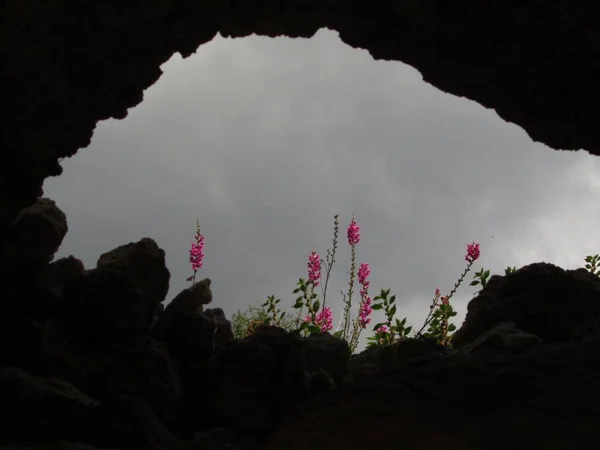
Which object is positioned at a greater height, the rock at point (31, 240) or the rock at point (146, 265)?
the rock at point (146, 265)

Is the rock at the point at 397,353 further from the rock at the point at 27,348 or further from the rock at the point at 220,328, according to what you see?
the rock at the point at 27,348

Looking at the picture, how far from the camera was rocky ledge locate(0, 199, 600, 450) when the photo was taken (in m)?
2.39

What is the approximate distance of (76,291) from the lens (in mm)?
3162

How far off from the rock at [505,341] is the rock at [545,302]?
0.76ft

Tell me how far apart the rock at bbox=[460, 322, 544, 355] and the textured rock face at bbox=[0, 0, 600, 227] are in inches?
48.3

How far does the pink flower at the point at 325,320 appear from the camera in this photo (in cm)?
640

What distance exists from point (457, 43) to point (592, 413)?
1.83 m

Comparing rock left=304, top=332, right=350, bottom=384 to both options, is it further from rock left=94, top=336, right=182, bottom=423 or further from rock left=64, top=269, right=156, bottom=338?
rock left=64, top=269, right=156, bottom=338

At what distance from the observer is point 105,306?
3094mm

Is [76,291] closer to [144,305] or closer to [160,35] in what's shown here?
[144,305]

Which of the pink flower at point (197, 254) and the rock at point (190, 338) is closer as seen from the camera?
the rock at point (190, 338)

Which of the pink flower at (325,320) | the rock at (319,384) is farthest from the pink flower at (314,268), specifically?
the rock at (319,384)

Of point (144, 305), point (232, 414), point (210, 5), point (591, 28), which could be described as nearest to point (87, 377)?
point (144, 305)

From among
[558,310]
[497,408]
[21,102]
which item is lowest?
[497,408]
